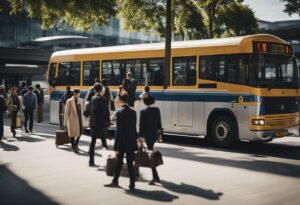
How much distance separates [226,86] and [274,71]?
1.39 metres

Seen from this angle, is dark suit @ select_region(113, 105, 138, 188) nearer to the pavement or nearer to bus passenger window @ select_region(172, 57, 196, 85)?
the pavement

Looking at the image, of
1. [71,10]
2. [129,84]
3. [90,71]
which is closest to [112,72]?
[90,71]

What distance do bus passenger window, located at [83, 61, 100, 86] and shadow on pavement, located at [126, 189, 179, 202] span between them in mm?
9850

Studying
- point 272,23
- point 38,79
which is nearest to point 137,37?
point 272,23

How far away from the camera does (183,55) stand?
47.5 ft

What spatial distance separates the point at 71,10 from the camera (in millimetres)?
25922

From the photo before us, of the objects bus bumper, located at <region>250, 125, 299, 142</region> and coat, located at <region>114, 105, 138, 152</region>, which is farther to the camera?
bus bumper, located at <region>250, 125, 299, 142</region>

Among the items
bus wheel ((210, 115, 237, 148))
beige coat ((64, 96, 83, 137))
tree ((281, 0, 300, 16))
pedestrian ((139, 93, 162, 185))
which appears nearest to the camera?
pedestrian ((139, 93, 162, 185))

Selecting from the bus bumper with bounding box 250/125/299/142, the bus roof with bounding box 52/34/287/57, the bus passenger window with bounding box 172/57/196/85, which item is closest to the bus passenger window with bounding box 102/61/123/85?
the bus roof with bounding box 52/34/287/57

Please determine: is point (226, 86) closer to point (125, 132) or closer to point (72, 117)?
point (72, 117)

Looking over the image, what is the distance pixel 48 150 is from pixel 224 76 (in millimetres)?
5313

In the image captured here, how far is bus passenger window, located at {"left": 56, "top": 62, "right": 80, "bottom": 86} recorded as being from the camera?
18141 mm

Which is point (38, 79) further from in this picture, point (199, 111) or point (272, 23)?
point (272, 23)

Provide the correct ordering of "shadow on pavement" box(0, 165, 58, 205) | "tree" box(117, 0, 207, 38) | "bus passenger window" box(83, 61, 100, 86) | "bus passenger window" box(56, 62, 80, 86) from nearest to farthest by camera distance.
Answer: "shadow on pavement" box(0, 165, 58, 205) → "bus passenger window" box(83, 61, 100, 86) → "bus passenger window" box(56, 62, 80, 86) → "tree" box(117, 0, 207, 38)
